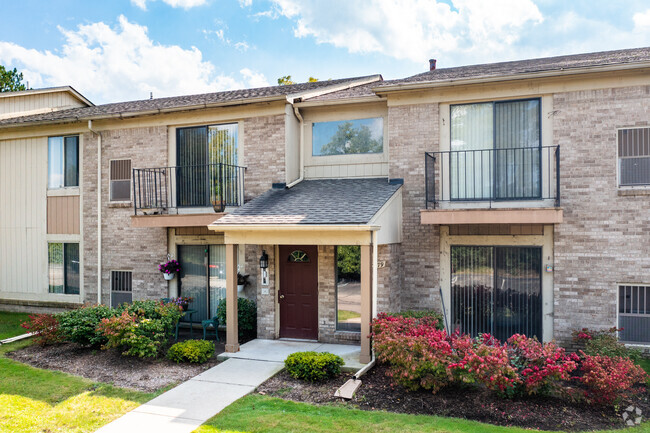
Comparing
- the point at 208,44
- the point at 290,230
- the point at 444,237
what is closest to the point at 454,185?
the point at 444,237

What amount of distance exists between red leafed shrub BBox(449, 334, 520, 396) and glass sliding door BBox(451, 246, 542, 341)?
2839 millimetres

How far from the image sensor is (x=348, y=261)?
1052 cm

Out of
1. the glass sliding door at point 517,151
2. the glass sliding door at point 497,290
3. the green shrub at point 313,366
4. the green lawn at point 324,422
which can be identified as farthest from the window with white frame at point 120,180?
the glass sliding door at point 517,151

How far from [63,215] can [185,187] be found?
4253 mm

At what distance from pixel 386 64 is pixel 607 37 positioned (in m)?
7.58

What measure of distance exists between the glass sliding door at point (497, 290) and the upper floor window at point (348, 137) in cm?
319

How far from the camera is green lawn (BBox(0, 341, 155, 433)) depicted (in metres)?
6.52

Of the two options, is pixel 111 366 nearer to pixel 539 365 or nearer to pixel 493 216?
pixel 539 365

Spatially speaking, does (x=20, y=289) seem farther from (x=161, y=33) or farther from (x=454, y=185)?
(x=454, y=185)

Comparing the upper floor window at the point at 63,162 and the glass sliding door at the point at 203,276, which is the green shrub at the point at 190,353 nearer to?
the glass sliding door at the point at 203,276

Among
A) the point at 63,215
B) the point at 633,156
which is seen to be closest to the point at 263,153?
the point at 63,215

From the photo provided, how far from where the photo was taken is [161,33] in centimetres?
1806

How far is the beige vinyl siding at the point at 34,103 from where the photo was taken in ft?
47.6

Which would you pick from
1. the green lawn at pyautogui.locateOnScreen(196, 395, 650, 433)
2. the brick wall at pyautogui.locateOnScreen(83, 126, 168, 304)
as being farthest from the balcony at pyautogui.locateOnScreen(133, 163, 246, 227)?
the green lawn at pyautogui.locateOnScreen(196, 395, 650, 433)
